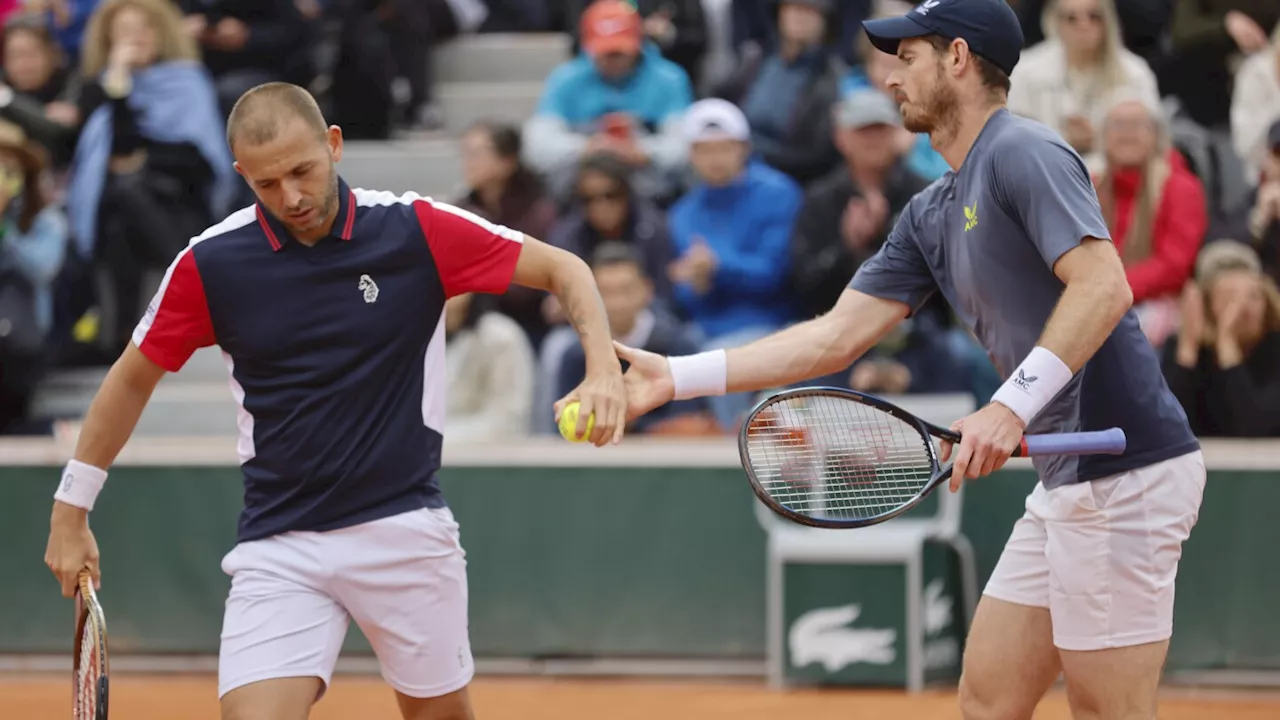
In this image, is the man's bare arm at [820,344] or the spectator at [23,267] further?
the spectator at [23,267]

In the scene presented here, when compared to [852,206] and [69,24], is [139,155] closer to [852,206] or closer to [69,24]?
[69,24]

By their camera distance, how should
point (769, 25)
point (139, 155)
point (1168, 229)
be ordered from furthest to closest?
point (769, 25)
point (139, 155)
point (1168, 229)

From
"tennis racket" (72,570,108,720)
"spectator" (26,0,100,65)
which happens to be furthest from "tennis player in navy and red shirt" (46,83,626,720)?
"spectator" (26,0,100,65)

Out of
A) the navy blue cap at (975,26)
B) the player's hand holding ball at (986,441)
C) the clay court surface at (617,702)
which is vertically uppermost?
Result: the navy blue cap at (975,26)

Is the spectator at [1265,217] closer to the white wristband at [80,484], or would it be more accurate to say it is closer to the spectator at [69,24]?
the white wristband at [80,484]

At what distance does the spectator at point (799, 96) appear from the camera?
9.37 metres

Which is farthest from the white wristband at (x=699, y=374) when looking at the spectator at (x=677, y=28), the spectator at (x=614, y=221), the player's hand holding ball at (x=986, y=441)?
the spectator at (x=677, y=28)

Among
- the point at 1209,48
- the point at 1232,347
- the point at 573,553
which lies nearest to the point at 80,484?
the point at 573,553

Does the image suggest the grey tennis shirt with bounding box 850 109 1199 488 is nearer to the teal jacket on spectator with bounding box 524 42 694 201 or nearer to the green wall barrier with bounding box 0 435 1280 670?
the green wall barrier with bounding box 0 435 1280 670

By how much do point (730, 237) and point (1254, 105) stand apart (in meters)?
2.70

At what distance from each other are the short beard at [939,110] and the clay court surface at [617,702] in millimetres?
3532

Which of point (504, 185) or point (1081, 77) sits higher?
point (1081, 77)

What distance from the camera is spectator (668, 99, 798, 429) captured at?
340 inches

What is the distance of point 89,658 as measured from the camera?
421 cm
